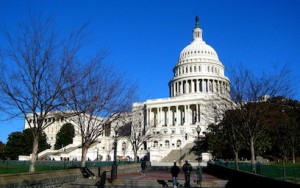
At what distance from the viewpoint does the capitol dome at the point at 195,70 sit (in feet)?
385

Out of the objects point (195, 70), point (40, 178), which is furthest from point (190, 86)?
point (40, 178)

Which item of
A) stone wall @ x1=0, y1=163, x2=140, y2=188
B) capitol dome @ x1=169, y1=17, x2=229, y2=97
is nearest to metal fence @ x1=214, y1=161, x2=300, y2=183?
stone wall @ x1=0, y1=163, x2=140, y2=188

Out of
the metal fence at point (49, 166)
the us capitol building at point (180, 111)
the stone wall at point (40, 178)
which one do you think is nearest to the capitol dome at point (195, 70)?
the us capitol building at point (180, 111)

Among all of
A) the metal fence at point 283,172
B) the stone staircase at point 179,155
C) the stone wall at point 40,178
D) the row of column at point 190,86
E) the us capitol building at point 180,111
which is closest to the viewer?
the metal fence at point 283,172

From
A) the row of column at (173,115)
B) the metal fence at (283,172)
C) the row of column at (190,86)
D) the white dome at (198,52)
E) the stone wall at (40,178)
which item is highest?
the white dome at (198,52)

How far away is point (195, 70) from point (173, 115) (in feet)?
70.5

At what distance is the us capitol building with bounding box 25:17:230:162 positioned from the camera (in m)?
80.4

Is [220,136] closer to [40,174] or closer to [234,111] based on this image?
[234,111]

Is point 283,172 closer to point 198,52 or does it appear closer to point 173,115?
point 173,115

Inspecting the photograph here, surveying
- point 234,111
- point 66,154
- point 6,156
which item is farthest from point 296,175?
point 6,156

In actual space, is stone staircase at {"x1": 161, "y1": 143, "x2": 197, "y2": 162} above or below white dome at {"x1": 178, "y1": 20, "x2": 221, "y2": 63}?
below

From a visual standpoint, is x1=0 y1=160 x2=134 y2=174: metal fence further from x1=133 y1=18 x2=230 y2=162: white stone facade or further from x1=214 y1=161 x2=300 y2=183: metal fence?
x1=133 y1=18 x2=230 y2=162: white stone facade

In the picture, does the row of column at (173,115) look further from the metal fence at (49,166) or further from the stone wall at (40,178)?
the stone wall at (40,178)

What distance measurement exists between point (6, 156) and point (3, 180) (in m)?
76.9
